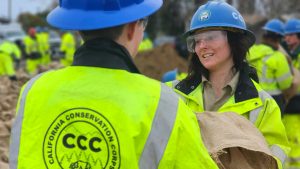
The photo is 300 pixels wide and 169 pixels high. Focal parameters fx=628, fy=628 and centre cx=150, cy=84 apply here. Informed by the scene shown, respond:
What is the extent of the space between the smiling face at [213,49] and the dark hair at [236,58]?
0.04 m

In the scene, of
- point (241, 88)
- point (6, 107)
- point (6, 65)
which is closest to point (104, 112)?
point (241, 88)

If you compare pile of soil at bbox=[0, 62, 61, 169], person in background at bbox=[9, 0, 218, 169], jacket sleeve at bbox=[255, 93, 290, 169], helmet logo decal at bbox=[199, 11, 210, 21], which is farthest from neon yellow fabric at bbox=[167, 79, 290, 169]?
pile of soil at bbox=[0, 62, 61, 169]

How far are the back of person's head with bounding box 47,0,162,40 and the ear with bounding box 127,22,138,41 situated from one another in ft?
Answer: 0.11

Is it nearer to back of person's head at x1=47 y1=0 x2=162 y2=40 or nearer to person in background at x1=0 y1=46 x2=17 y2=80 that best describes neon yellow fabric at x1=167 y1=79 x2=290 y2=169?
back of person's head at x1=47 y1=0 x2=162 y2=40

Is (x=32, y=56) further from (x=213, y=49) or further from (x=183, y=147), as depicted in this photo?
(x=183, y=147)

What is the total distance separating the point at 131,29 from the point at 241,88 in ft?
4.01

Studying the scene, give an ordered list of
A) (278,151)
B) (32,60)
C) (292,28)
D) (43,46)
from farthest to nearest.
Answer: (43,46), (32,60), (292,28), (278,151)

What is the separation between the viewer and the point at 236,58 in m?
3.33

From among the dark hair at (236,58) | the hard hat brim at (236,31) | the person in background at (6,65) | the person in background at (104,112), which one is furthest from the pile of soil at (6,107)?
the person in background at (104,112)

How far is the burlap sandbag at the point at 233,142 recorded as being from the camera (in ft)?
7.29

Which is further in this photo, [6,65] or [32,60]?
[32,60]

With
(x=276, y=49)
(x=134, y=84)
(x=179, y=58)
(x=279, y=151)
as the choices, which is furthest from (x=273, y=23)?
(x=179, y=58)

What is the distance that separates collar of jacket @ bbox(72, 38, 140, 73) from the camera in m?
2.03

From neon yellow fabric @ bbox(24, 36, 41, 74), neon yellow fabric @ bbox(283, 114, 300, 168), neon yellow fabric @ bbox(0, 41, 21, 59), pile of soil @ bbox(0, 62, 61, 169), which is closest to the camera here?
neon yellow fabric @ bbox(283, 114, 300, 168)
